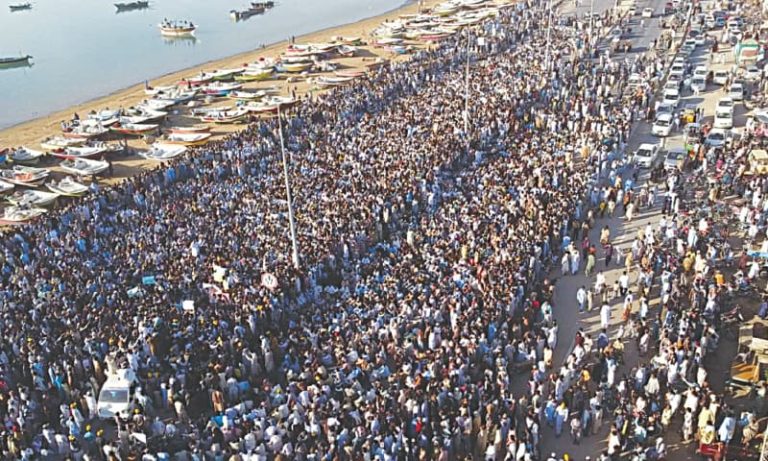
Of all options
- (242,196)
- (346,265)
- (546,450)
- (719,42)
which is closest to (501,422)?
(546,450)

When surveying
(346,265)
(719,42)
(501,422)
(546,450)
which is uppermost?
(719,42)

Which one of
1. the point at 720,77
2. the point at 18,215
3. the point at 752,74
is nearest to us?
the point at 18,215

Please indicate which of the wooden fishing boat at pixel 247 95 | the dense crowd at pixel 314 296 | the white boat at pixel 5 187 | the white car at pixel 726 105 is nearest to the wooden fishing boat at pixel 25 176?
the white boat at pixel 5 187

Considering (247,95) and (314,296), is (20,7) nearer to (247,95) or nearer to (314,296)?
(247,95)

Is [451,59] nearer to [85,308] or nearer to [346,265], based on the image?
[346,265]

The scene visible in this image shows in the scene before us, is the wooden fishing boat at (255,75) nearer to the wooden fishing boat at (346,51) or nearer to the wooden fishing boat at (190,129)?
the wooden fishing boat at (346,51)

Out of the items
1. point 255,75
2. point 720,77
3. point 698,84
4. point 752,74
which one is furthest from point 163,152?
point 752,74
